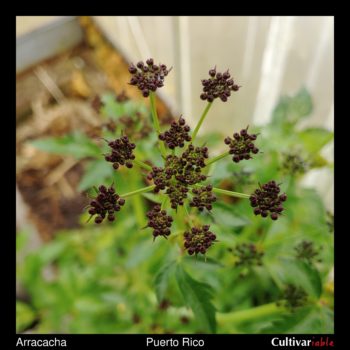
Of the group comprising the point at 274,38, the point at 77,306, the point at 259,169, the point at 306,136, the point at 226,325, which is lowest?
the point at 226,325

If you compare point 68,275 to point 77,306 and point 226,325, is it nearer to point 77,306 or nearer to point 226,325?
point 77,306

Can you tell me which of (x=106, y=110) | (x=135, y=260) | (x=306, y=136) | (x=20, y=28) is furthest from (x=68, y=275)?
(x=20, y=28)

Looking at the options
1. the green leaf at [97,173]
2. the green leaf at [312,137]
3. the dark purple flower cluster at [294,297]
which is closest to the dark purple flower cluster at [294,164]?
the green leaf at [312,137]

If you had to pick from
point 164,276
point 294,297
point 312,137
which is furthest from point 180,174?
point 312,137

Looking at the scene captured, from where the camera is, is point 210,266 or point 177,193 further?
point 210,266

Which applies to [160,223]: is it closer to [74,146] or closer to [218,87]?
[218,87]

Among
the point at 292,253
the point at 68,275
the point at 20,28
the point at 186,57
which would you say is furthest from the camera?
the point at 20,28
